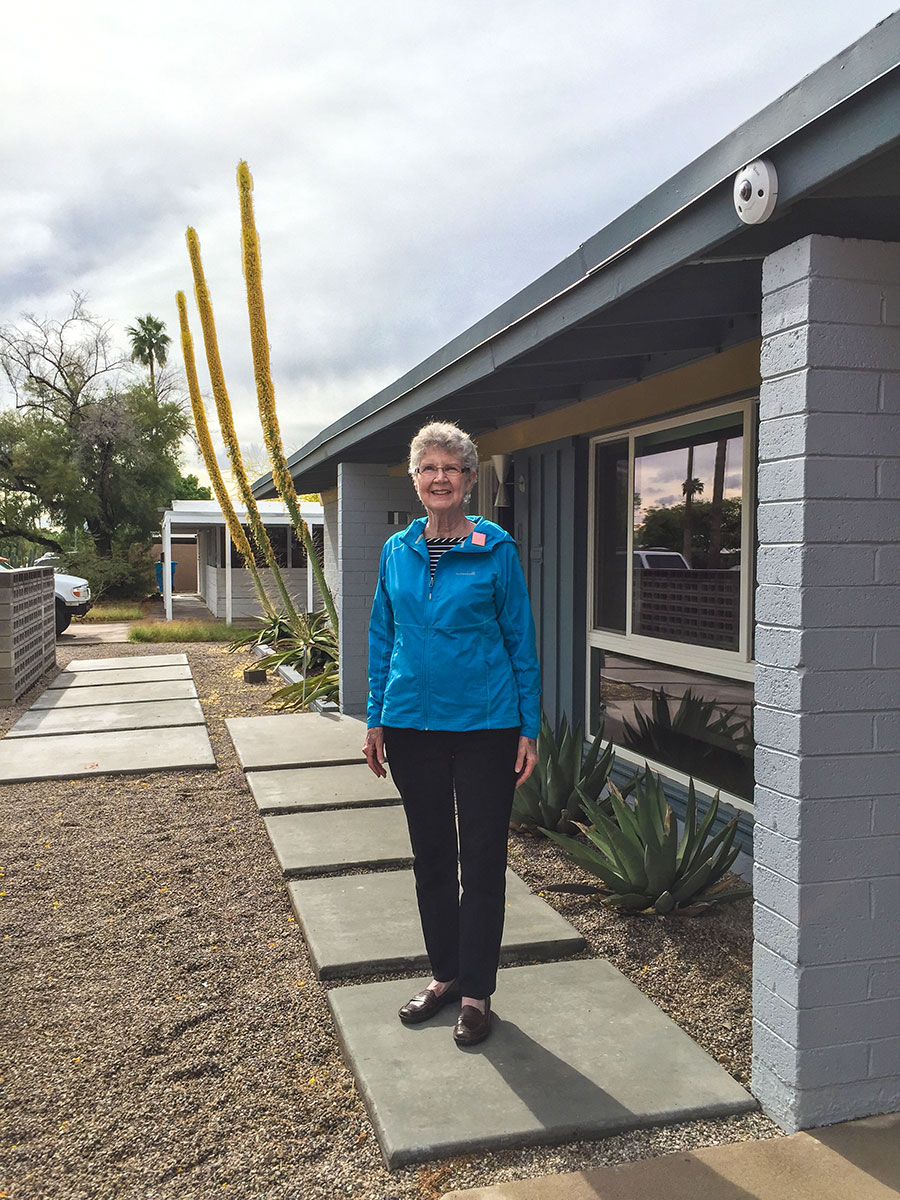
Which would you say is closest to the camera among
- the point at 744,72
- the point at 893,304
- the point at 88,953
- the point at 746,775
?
the point at 893,304

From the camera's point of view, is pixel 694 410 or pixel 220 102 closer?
pixel 694 410

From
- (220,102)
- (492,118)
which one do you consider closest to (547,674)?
(492,118)

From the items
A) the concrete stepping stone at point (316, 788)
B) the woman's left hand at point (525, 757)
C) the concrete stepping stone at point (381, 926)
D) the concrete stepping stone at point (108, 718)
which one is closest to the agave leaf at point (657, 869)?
the concrete stepping stone at point (381, 926)

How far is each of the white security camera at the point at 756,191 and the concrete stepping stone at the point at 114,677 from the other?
9.91m

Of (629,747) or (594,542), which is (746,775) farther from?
(594,542)

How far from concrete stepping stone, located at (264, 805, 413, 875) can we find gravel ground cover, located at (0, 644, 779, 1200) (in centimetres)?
13

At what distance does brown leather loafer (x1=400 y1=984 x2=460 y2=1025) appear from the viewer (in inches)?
118

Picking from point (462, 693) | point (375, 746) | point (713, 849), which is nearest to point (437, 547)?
point (462, 693)

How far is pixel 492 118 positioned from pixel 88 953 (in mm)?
4675

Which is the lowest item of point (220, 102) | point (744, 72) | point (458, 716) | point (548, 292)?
point (458, 716)

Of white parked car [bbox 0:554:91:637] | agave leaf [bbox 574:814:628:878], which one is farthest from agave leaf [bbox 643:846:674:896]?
white parked car [bbox 0:554:91:637]

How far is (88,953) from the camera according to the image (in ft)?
12.2

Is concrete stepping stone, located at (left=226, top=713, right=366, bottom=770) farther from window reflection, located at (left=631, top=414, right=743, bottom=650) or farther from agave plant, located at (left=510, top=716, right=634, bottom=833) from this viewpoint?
window reflection, located at (left=631, top=414, right=743, bottom=650)

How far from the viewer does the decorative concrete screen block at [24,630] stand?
991 cm
